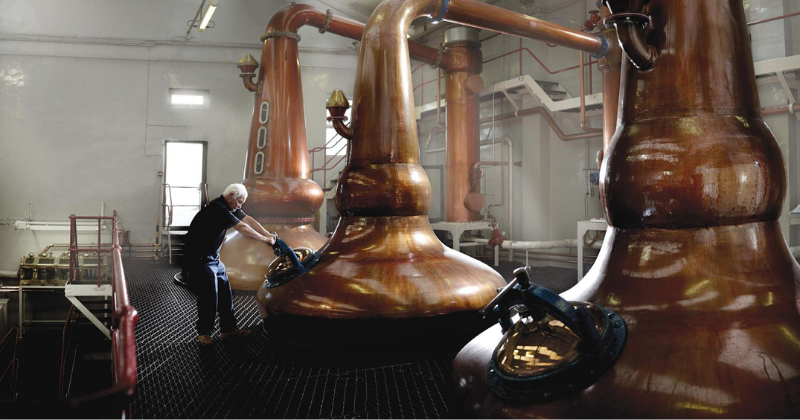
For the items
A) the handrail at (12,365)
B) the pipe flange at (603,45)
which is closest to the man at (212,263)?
the pipe flange at (603,45)

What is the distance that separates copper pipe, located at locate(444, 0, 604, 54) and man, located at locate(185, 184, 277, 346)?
1.92 meters

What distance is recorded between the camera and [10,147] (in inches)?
405

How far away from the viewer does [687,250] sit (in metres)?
1.39

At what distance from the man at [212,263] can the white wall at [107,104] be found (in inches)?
311

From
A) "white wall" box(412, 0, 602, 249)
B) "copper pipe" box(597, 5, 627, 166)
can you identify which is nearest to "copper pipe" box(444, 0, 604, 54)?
"copper pipe" box(597, 5, 627, 166)

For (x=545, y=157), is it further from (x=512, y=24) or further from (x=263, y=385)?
(x=263, y=385)

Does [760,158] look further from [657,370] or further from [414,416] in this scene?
[414,416]

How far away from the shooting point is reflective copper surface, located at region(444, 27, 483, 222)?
7945 millimetres

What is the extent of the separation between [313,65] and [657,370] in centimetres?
1096

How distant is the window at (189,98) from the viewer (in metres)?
10.9

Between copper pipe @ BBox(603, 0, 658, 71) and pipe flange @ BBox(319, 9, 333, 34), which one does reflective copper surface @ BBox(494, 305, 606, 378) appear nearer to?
copper pipe @ BBox(603, 0, 658, 71)

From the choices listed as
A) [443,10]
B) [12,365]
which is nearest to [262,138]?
[443,10]

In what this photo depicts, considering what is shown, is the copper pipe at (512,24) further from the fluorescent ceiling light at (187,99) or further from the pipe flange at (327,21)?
the fluorescent ceiling light at (187,99)

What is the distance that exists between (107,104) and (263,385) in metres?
10.2
